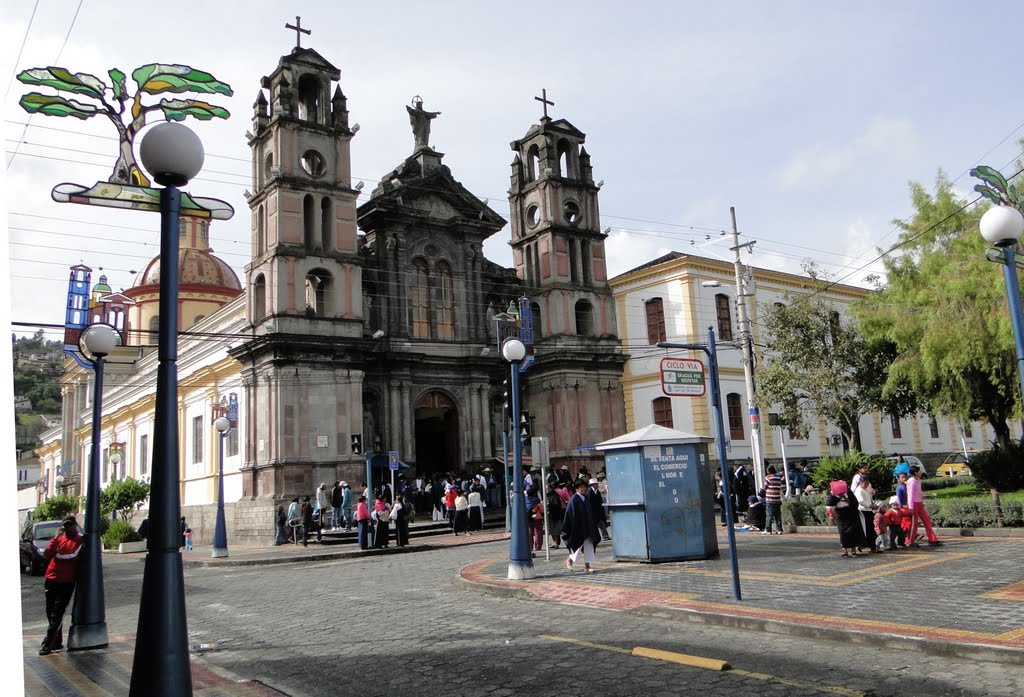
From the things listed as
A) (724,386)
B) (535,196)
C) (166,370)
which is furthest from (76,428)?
(166,370)

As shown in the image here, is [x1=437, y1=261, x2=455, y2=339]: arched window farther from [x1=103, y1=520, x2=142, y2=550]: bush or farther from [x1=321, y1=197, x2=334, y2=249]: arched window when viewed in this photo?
[x1=103, y1=520, x2=142, y2=550]: bush

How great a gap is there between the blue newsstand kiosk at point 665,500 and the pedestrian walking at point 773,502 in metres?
4.92

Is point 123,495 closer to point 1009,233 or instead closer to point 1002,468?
point 1002,468

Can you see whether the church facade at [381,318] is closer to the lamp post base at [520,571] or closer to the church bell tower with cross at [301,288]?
the church bell tower with cross at [301,288]

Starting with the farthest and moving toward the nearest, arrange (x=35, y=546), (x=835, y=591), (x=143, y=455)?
(x=143, y=455) < (x=35, y=546) < (x=835, y=591)

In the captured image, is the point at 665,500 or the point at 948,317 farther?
the point at 948,317

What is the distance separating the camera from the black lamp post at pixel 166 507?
5.47 meters

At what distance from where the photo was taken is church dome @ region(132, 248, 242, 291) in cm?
5103

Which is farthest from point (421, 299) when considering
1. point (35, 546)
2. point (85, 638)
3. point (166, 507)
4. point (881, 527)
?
point (166, 507)

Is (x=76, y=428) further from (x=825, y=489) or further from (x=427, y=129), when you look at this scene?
(x=825, y=489)

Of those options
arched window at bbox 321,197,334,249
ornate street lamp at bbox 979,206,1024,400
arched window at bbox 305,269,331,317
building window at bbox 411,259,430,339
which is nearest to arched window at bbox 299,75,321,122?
arched window at bbox 321,197,334,249

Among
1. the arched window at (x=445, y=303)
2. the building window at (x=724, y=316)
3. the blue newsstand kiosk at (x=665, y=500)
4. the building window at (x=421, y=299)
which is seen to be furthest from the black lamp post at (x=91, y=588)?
the building window at (x=724, y=316)

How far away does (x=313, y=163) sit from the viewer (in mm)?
35094

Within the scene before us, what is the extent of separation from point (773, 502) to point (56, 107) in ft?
59.8
